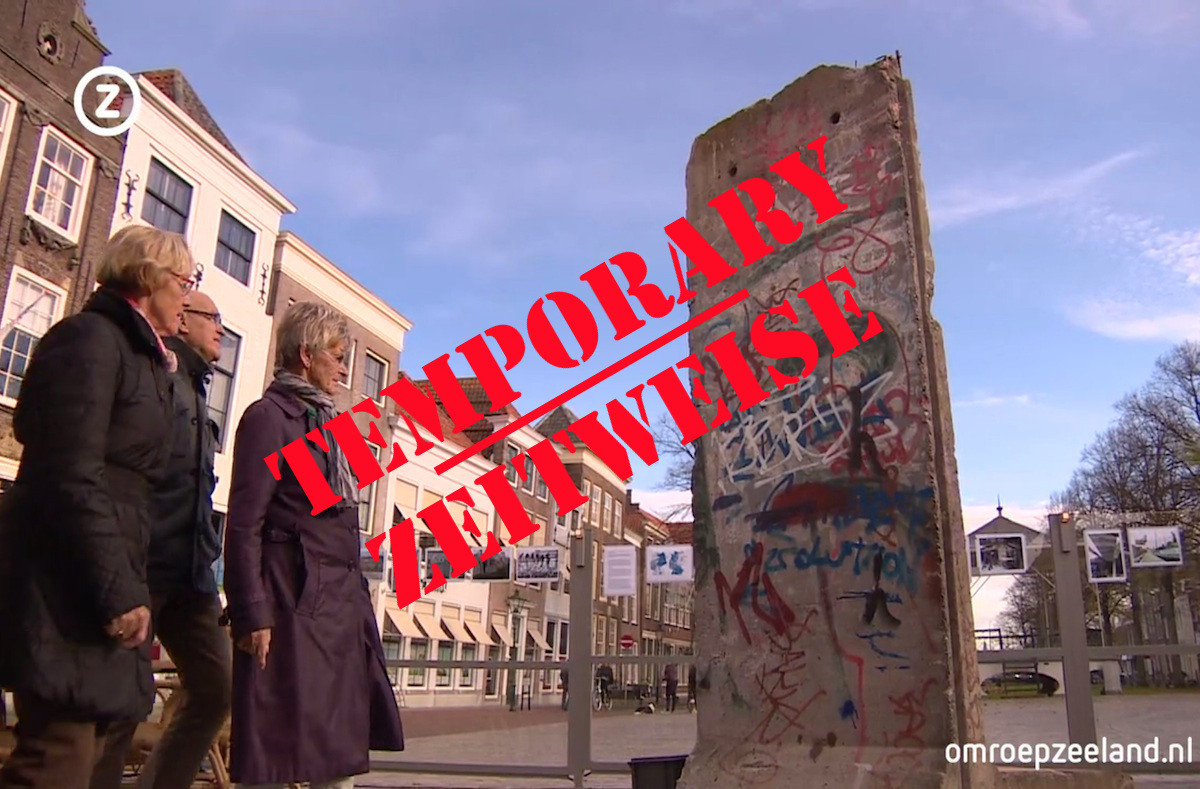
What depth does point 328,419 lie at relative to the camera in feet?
9.50

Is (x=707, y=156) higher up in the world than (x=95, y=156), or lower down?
lower down

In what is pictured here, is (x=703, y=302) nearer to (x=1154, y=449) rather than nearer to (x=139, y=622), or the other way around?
(x=139, y=622)

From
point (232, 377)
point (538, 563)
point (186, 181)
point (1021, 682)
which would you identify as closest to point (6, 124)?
point (186, 181)

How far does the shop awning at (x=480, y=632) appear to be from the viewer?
2999 cm

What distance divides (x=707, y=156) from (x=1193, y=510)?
32.4 m

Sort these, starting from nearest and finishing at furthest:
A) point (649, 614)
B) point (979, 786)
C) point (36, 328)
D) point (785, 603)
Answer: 1. point (979, 786)
2. point (785, 603)
3. point (36, 328)
4. point (649, 614)

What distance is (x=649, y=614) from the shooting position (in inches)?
1887

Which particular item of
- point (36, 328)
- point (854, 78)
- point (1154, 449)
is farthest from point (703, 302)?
point (1154, 449)

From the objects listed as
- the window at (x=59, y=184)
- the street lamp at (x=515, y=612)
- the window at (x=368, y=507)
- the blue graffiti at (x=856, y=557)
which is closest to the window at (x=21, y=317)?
the window at (x=59, y=184)

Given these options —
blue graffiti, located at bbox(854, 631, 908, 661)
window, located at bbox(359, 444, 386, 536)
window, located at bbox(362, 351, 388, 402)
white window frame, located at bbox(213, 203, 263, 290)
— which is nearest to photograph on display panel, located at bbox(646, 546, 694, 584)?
blue graffiti, located at bbox(854, 631, 908, 661)

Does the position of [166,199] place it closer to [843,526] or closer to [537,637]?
[843,526]

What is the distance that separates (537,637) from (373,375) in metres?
14.8

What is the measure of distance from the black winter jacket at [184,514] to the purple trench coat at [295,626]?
23 centimetres

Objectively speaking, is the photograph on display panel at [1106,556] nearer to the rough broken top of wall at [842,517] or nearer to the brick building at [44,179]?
the rough broken top of wall at [842,517]
